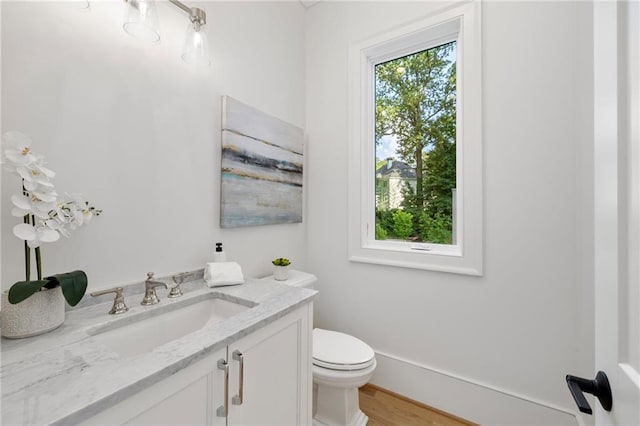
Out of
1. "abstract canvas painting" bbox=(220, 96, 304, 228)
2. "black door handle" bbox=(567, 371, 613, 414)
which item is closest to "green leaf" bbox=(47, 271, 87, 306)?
"abstract canvas painting" bbox=(220, 96, 304, 228)

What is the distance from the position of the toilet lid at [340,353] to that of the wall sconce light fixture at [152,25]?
1571mm

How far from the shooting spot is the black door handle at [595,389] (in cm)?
51

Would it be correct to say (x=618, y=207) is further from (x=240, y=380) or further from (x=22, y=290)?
(x=22, y=290)

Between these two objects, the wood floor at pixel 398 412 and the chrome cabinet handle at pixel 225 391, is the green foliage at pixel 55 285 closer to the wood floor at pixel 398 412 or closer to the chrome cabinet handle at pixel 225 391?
the chrome cabinet handle at pixel 225 391

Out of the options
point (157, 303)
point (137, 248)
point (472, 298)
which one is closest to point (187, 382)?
point (157, 303)

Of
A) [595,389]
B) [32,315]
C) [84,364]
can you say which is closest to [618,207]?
[595,389]

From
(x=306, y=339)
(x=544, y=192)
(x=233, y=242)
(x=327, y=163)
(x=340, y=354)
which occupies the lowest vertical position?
(x=340, y=354)

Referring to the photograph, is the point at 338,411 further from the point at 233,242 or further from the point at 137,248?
the point at 137,248

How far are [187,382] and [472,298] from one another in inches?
58.4

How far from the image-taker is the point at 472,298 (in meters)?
1.53

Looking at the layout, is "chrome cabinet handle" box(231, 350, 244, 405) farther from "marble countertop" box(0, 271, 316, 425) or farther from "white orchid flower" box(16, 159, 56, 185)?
"white orchid flower" box(16, 159, 56, 185)

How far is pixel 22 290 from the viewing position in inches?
27.2

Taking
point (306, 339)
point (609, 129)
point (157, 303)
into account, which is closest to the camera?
point (609, 129)

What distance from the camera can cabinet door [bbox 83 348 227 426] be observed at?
22.3 inches
